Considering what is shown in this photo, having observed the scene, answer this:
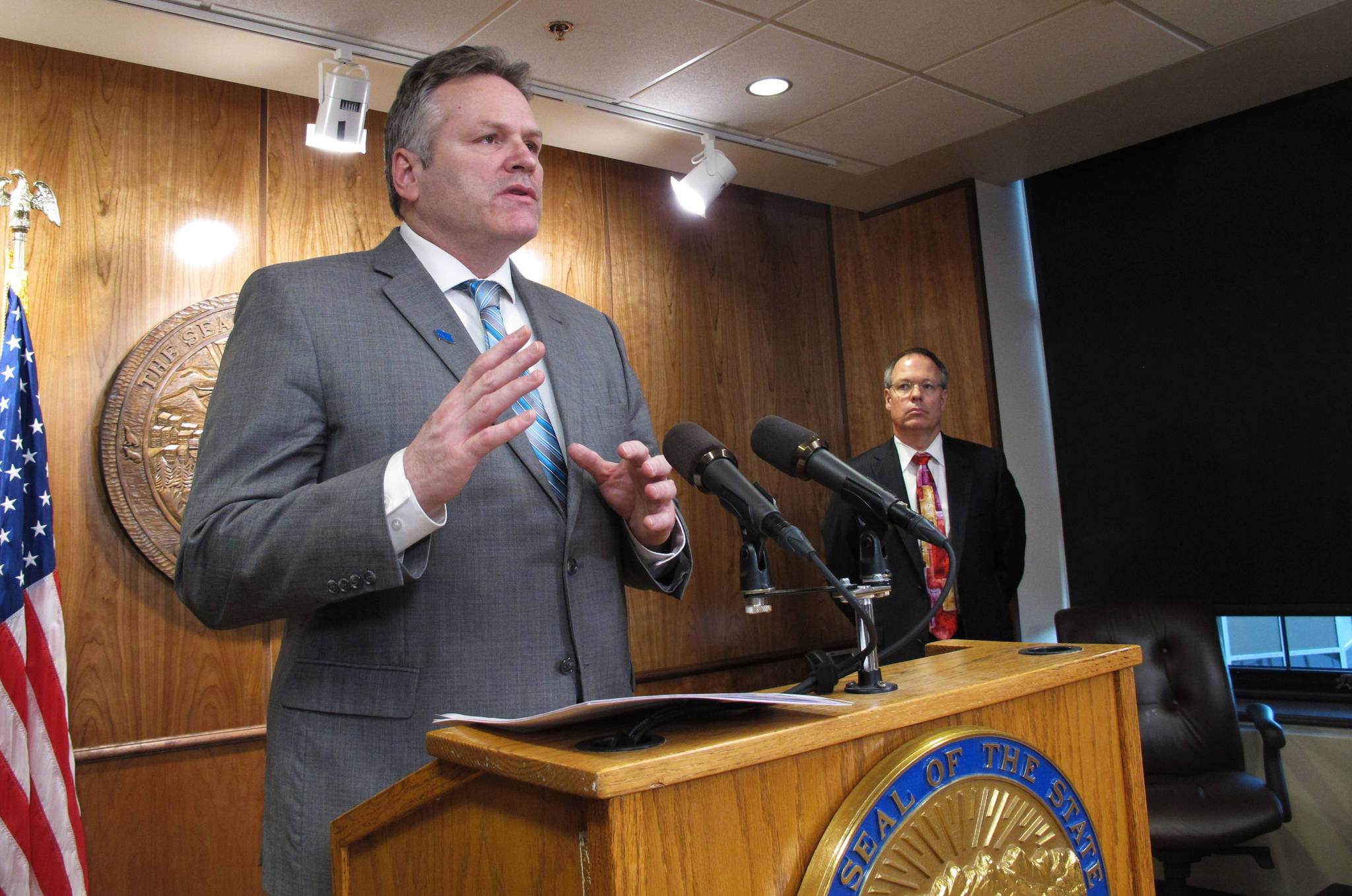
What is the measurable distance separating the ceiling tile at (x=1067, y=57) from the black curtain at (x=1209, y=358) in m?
0.80

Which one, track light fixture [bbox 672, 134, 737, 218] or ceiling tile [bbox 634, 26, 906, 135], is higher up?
ceiling tile [bbox 634, 26, 906, 135]

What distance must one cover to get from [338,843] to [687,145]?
11.1ft

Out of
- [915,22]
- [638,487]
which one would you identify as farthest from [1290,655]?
[638,487]

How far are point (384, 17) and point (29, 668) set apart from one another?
1.97m

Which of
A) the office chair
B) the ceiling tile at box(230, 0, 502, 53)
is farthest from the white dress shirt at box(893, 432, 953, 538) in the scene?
the ceiling tile at box(230, 0, 502, 53)

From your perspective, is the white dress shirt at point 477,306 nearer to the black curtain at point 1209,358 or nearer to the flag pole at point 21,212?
the flag pole at point 21,212

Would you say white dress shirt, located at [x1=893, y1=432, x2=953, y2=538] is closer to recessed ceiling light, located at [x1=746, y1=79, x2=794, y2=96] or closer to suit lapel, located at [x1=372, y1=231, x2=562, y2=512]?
recessed ceiling light, located at [x1=746, y1=79, x2=794, y2=96]

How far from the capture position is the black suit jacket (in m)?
3.50

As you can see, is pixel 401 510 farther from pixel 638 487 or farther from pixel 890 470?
pixel 890 470

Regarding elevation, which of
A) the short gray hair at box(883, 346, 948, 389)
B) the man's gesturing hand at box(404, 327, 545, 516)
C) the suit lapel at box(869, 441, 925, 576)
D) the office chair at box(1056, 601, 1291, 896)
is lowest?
the office chair at box(1056, 601, 1291, 896)

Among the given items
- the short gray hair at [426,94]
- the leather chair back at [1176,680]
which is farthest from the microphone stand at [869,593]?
the leather chair back at [1176,680]

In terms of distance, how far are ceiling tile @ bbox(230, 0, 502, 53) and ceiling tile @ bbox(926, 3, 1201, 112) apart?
159cm

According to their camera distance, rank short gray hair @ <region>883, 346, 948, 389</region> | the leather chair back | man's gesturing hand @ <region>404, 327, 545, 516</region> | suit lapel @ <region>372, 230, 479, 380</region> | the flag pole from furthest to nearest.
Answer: short gray hair @ <region>883, 346, 948, 389</region> → the leather chair back → the flag pole → suit lapel @ <region>372, 230, 479, 380</region> → man's gesturing hand @ <region>404, 327, 545, 516</region>

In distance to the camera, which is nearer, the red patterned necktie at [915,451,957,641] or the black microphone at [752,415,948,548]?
the black microphone at [752,415,948,548]
